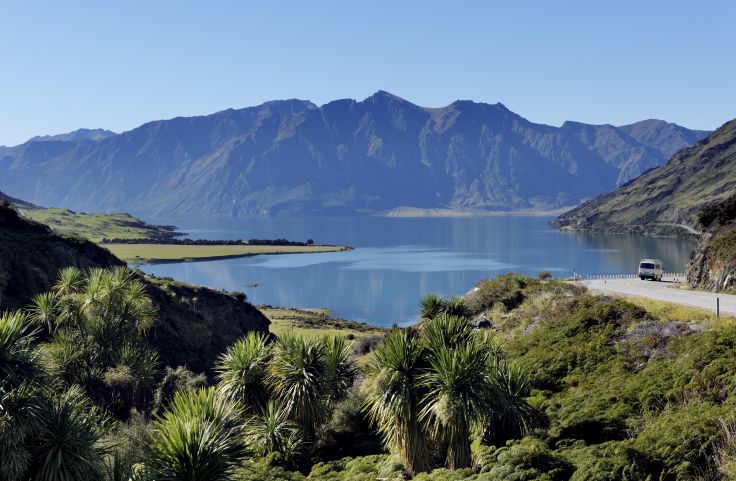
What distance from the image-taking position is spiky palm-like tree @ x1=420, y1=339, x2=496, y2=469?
63.6ft

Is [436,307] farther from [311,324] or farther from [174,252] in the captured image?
[174,252]

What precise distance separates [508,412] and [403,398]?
346 cm

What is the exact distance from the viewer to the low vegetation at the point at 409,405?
15.9 meters

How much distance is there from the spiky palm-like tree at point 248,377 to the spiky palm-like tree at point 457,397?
7.40 m

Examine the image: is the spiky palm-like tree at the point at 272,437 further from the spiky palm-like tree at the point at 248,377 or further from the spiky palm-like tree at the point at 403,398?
the spiky palm-like tree at the point at 403,398

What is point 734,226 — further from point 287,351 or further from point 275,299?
point 275,299

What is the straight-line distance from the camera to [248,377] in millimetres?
25156

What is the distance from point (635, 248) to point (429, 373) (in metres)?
178

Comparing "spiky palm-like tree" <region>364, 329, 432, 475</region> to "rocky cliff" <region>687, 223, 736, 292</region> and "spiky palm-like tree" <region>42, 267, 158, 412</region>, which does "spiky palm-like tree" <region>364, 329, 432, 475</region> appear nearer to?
"spiky palm-like tree" <region>42, 267, 158, 412</region>

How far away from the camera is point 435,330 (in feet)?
72.5

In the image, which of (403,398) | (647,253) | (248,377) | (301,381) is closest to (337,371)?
(301,381)

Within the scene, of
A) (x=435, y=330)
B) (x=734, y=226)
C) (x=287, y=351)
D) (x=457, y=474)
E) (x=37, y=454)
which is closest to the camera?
(x=37, y=454)

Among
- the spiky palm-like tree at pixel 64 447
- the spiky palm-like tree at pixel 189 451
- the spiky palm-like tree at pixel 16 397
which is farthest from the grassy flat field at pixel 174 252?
the spiky palm-like tree at pixel 189 451

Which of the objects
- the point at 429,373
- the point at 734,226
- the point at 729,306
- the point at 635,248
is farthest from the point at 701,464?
the point at 635,248
